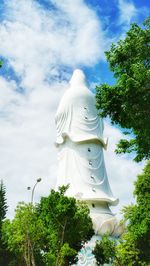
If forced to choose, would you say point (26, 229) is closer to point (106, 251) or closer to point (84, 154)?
point (106, 251)

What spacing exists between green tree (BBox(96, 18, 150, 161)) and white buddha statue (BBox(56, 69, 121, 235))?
69.0ft

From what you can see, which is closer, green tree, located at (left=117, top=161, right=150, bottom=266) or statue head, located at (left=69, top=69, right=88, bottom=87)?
green tree, located at (left=117, top=161, right=150, bottom=266)

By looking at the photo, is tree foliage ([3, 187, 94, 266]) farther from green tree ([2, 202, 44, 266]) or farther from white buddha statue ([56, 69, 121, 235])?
white buddha statue ([56, 69, 121, 235])

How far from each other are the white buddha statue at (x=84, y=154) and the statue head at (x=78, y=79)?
67 cm

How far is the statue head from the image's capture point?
40.8m

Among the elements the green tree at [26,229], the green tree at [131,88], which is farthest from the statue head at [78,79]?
the green tree at [131,88]

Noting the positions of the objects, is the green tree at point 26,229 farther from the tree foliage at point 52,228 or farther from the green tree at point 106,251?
the green tree at point 106,251

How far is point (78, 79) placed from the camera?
41312 millimetres

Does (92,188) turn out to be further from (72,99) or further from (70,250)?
(70,250)

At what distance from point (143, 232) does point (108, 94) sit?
1114 cm

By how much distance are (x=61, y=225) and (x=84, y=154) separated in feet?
50.4

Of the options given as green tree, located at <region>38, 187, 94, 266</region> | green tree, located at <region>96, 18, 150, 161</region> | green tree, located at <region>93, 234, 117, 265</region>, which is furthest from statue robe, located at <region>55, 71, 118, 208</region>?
green tree, located at <region>96, 18, 150, 161</region>

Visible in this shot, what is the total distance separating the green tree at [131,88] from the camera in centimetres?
1271

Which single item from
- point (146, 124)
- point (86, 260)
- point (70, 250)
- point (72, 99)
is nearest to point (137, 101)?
point (146, 124)
